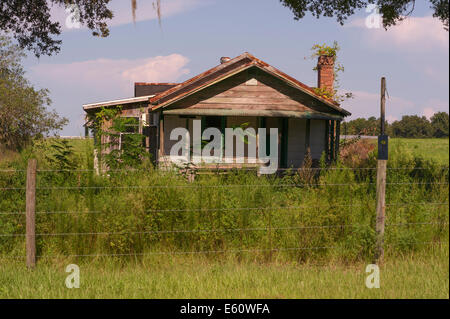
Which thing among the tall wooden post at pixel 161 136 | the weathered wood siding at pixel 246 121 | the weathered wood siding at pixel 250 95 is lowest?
the tall wooden post at pixel 161 136

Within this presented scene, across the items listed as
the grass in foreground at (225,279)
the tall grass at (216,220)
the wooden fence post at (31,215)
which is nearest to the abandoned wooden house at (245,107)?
the tall grass at (216,220)

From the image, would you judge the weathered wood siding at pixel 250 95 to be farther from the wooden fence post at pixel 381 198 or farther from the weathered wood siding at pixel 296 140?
the wooden fence post at pixel 381 198

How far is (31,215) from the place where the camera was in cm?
→ 720

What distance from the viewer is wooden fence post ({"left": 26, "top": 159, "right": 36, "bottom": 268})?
7207mm

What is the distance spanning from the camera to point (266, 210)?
8.09 meters

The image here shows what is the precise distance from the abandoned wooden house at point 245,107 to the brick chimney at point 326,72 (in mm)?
3022

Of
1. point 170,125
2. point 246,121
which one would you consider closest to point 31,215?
point 170,125

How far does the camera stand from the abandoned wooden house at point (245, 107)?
1880 centimetres

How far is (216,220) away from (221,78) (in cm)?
1167

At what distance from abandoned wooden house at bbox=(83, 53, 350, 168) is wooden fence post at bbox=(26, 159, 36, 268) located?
10.5 m

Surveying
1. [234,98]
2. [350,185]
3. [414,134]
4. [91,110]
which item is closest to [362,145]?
[234,98]

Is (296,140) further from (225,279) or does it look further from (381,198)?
(225,279)

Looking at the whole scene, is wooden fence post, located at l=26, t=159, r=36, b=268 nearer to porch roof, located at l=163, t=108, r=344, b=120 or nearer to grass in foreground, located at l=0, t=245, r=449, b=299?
grass in foreground, located at l=0, t=245, r=449, b=299
